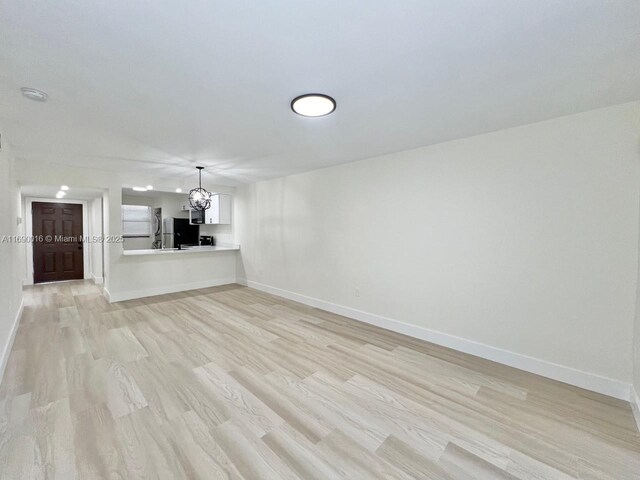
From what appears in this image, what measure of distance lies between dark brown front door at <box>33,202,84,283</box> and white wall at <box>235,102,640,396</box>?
6844 millimetres

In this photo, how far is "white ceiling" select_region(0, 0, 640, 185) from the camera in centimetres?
125

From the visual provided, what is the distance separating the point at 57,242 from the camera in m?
6.50

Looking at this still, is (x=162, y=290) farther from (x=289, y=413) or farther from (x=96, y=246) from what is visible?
(x=289, y=413)

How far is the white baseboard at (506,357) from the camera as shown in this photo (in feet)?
7.25

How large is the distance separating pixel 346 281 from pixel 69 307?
4675 millimetres

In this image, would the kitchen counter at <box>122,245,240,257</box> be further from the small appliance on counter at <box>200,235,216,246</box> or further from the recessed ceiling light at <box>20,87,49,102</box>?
the recessed ceiling light at <box>20,87,49,102</box>

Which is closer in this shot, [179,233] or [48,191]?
[48,191]

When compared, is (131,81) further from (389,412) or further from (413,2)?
(389,412)

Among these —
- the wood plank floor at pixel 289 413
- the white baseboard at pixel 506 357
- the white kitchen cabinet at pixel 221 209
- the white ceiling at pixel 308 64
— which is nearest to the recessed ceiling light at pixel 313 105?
the white ceiling at pixel 308 64

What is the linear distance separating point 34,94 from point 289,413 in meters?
3.02

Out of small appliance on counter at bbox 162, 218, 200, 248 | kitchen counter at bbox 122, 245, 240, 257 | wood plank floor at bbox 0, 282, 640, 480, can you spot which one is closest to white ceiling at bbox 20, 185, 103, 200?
kitchen counter at bbox 122, 245, 240, 257

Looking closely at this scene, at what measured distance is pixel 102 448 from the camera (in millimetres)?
1607

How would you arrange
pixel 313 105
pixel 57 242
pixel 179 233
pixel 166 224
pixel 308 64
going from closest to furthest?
pixel 308 64 → pixel 313 105 → pixel 57 242 → pixel 179 233 → pixel 166 224

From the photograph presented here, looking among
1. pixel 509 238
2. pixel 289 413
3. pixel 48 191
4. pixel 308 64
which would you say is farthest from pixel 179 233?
pixel 509 238
